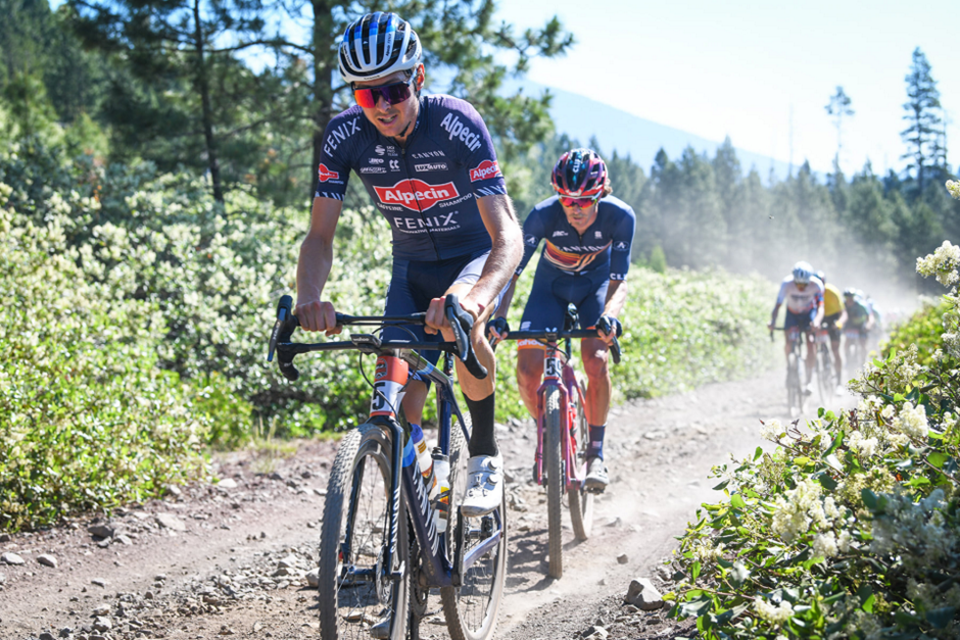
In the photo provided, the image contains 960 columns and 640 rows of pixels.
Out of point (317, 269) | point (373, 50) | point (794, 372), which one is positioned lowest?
point (794, 372)

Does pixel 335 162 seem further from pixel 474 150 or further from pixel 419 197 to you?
pixel 474 150

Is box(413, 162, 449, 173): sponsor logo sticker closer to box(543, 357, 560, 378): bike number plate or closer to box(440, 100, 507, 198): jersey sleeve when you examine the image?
box(440, 100, 507, 198): jersey sleeve

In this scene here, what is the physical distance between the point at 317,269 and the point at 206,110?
10.3m

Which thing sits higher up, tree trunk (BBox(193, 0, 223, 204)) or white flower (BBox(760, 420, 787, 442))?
tree trunk (BBox(193, 0, 223, 204))

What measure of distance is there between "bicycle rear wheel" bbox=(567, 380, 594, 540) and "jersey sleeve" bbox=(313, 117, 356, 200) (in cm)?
252

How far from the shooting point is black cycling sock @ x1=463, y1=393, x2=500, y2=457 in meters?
3.56

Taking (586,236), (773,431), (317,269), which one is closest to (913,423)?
(773,431)

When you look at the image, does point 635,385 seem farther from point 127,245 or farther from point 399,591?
point 399,591

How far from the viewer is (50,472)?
4.88 m

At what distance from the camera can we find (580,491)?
208 inches

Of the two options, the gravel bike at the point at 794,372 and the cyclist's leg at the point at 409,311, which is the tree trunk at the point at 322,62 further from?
the gravel bike at the point at 794,372

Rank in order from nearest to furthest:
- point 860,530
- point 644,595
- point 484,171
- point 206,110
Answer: point 860,530
point 484,171
point 644,595
point 206,110

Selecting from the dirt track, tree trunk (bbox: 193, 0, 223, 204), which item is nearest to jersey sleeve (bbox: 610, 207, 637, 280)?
the dirt track

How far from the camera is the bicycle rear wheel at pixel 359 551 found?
7.72 ft
